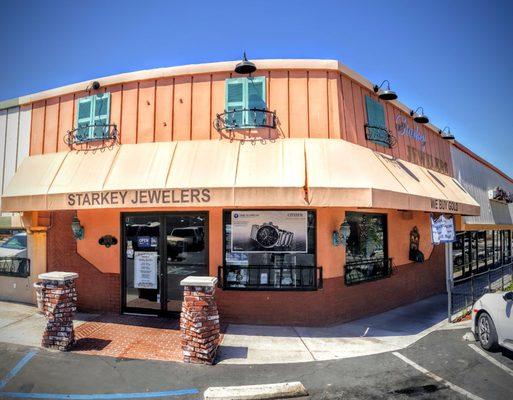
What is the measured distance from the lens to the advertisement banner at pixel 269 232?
8.45m

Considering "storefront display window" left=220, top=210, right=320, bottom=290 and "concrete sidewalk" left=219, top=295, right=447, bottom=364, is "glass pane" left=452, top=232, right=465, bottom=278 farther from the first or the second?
"storefront display window" left=220, top=210, right=320, bottom=290

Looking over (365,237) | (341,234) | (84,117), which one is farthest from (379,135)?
(84,117)

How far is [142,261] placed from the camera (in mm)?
9047

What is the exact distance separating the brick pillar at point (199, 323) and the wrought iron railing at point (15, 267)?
277 inches

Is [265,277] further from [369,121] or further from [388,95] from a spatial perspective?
[388,95]

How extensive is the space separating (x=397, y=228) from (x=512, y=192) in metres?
19.1

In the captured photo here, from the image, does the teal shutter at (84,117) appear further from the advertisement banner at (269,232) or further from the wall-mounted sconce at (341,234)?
the wall-mounted sconce at (341,234)

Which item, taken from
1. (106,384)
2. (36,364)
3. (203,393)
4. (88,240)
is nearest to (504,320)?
(203,393)

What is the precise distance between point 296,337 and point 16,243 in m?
9.31

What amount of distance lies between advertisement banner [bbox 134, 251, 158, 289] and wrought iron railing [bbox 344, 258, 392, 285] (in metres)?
5.04

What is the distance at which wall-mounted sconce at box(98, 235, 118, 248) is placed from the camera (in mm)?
9195

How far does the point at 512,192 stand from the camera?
24.2 meters

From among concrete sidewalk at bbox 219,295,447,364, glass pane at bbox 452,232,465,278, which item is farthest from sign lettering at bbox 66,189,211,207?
glass pane at bbox 452,232,465,278

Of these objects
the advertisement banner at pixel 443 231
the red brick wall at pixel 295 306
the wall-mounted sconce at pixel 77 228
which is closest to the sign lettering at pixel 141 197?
the wall-mounted sconce at pixel 77 228
